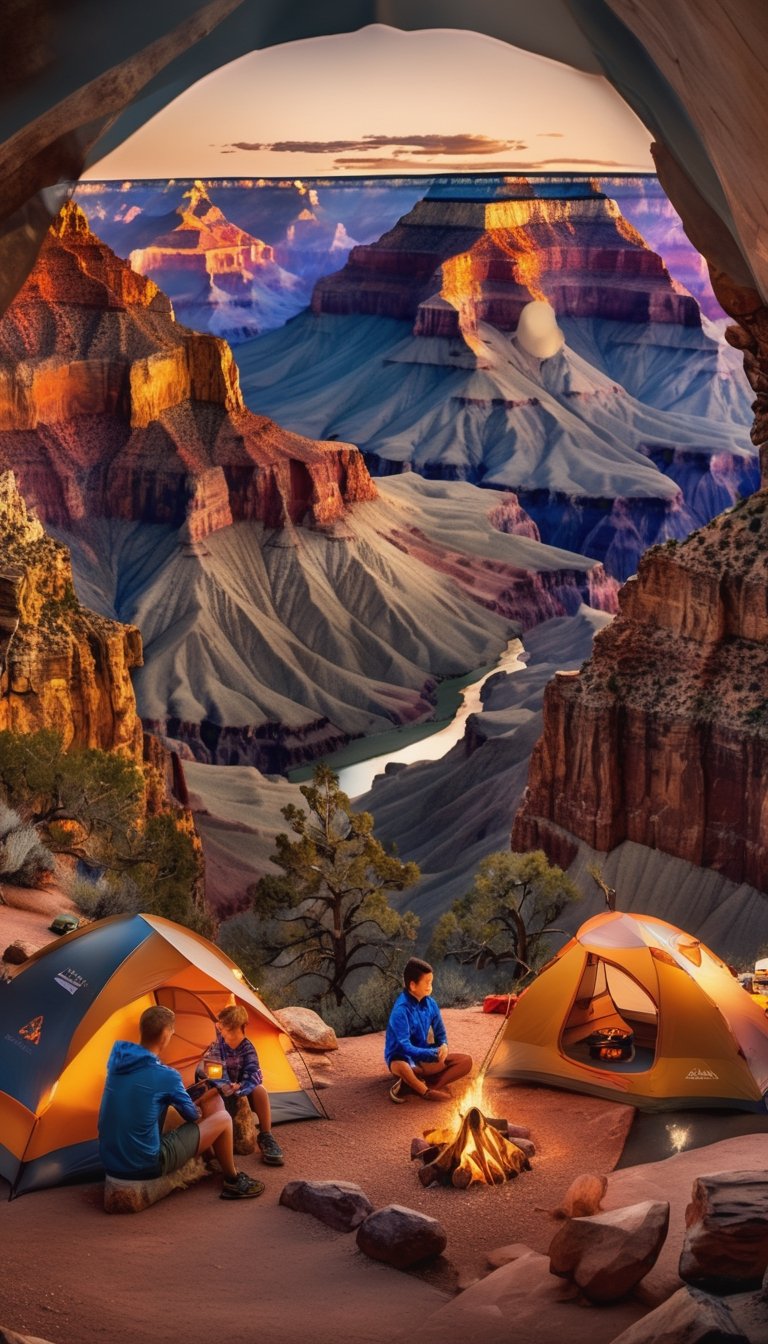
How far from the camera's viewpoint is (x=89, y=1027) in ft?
42.3

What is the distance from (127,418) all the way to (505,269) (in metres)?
73.7

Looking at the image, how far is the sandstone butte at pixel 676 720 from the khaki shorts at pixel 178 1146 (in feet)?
105

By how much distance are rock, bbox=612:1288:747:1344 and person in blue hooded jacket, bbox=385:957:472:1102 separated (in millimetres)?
6961

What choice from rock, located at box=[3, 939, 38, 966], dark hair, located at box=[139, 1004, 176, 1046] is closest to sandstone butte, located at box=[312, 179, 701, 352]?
rock, located at box=[3, 939, 38, 966]

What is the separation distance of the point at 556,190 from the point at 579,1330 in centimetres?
15953

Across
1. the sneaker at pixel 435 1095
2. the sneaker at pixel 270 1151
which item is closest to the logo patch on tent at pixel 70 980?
the sneaker at pixel 270 1151

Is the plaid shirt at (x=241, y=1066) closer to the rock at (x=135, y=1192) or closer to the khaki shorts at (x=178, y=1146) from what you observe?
the khaki shorts at (x=178, y=1146)


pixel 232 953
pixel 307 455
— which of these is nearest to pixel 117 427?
pixel 307 455

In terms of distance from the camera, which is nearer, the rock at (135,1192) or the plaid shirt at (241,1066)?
the rock at (135,1192)

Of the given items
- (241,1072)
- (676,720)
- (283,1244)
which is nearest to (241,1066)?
(241,1072)

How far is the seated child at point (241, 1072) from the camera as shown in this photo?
12516 mm

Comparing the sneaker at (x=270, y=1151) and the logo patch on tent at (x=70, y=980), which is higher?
the logo patch on tent at (x=70, y=980)

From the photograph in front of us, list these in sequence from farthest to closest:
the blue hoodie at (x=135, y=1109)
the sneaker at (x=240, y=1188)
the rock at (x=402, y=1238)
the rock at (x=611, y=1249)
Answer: the sneaker at (x=240, y=1188), the blue hoodie at (x=135, y=1109), the rock at (x=402, y=1238), the rock at (x=611, y=1249)

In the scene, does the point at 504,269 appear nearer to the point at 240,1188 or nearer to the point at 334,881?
the point at 334,881
